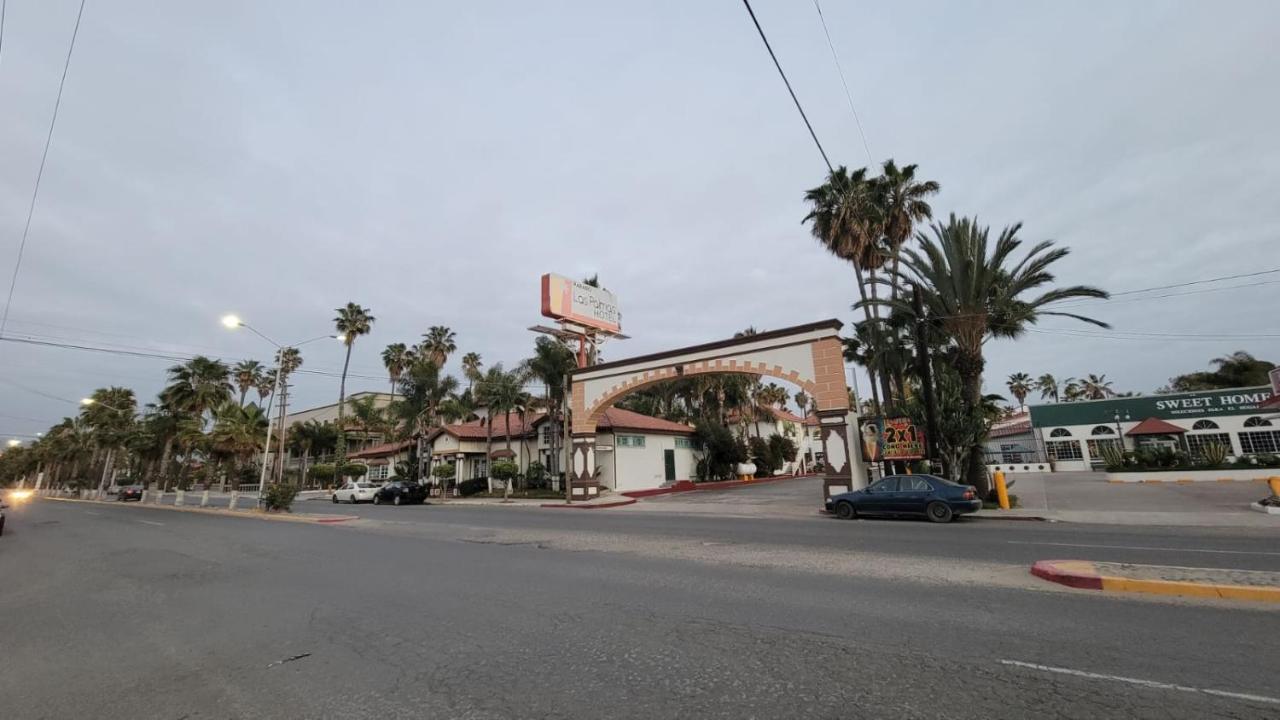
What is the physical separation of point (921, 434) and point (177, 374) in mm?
54198

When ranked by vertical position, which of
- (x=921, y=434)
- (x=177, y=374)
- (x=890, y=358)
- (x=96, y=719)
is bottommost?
(x=96, y=719)

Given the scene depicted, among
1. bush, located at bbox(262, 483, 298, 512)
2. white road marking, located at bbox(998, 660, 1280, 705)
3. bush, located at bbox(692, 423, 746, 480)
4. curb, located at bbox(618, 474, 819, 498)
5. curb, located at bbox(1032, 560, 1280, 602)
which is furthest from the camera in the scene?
bush, located at bbox(692, 423, 746, 480)

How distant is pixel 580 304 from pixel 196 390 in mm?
33310

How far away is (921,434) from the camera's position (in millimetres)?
20125

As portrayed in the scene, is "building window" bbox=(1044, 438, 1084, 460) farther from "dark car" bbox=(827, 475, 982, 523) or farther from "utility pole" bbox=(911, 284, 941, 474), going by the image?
"dark car" bbox=(827, 475, 982, 523)

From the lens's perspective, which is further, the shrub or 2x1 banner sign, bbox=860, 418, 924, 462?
the shrub

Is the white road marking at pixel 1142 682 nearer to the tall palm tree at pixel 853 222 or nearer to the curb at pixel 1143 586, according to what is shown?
the curb at pixel 1143 586

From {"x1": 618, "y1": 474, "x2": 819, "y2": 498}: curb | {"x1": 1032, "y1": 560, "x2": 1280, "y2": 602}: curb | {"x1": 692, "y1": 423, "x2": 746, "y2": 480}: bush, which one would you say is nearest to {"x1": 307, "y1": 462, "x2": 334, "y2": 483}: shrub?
{"x1": 618, "y1": 474, "x2": 819, "y2": 498}: curb

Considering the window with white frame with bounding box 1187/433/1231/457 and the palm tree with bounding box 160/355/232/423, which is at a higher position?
the palm tree with bounding box 160/355/232/423

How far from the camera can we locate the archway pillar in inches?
1153

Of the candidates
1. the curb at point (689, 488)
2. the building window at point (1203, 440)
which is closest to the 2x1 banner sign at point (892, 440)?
the curb at point (689, 488)

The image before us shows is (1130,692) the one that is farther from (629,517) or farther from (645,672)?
(629,517)

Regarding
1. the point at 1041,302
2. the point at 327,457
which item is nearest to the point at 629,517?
the point at 1041,302

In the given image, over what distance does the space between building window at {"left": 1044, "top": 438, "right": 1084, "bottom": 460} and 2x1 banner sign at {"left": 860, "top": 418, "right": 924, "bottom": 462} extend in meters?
27.3
